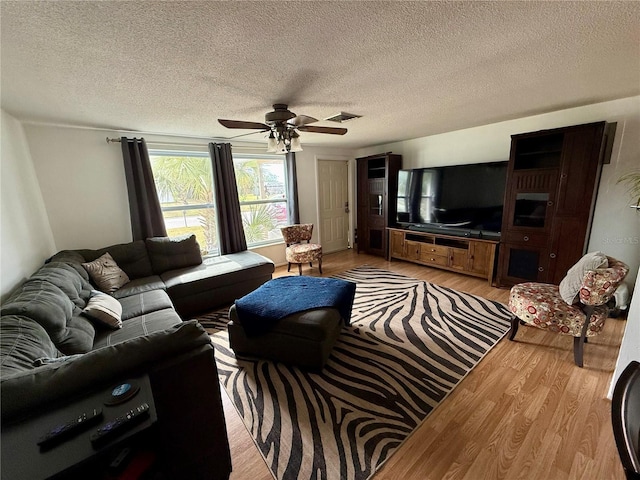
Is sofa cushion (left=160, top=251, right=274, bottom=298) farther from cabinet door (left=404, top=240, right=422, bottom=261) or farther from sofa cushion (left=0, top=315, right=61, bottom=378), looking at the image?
cabinet door (left=404, top=240, right=422, bottom=261)

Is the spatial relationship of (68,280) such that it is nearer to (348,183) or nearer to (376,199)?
(376,199)

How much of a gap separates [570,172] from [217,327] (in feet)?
13.7

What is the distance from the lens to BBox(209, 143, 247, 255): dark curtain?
3.85 meters

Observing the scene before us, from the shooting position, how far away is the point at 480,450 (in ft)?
4.67

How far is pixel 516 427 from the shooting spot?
1.55 meters

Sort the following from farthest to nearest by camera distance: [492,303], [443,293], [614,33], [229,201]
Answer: [229,201], [443,293], [492,303], [614,33]

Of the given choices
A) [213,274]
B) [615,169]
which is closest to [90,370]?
[213,274]

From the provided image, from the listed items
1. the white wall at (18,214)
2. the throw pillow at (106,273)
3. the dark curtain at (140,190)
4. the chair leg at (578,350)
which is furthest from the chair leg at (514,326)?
the dark curtain at (140,190)

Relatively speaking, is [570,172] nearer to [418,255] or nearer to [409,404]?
[418,255]

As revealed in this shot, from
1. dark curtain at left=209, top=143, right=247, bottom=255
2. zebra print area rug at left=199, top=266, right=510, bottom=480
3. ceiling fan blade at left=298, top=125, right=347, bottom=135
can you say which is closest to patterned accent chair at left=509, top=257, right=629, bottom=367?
zebra print area rug at left=199, top=266, right=510, bottom=480

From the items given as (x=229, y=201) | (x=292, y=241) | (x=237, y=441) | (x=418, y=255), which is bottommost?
(x=237, y=441)

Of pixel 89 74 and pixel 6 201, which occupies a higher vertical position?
pixel 89 74

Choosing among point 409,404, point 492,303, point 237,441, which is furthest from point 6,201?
point 492,303

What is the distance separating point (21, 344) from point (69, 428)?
0.84 metres
